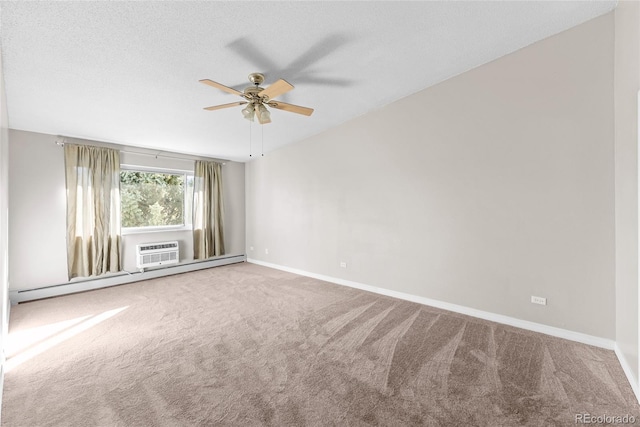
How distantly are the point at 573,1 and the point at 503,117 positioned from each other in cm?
102

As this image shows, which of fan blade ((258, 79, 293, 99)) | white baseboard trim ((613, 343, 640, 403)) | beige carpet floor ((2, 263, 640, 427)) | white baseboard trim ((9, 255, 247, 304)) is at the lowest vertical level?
beige carpet floor ((2, 263, 640, 427))

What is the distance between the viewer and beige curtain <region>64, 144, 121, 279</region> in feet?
13.6

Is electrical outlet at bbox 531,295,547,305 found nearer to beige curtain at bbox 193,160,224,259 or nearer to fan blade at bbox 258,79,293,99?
fan blade at bbox 258,79,293,99

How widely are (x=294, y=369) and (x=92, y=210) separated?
14.3ft

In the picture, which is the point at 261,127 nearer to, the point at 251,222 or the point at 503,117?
the point at 251,222

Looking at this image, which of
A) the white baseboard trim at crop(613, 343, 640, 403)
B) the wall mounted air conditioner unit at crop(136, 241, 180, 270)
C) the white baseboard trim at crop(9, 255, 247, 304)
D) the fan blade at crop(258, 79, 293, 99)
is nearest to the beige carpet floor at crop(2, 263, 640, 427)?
the white baseboard trim at crop(613, 343, 640, 403)

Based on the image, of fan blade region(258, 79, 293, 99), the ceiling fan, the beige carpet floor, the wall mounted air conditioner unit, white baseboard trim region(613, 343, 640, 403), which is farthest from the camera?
the wall mounted air conditioner unit

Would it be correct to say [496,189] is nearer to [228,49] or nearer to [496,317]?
[496,317]

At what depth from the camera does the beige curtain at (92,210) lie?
13.6 feet

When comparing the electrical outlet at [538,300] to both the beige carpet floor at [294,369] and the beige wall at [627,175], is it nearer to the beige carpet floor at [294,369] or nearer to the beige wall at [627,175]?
the beige carpet floor at [294,369]

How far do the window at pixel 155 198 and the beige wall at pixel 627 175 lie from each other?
6.38m

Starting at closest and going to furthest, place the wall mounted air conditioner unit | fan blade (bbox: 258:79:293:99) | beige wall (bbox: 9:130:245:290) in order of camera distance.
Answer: fan blade (bbox: 258:79:293:99)
beige wall (bbox: 9:130:245:290)
the wall mounted air conditioner unit

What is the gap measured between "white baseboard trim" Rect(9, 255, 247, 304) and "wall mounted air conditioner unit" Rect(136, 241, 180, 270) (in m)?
0.16

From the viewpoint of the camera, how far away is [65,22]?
1.89m
